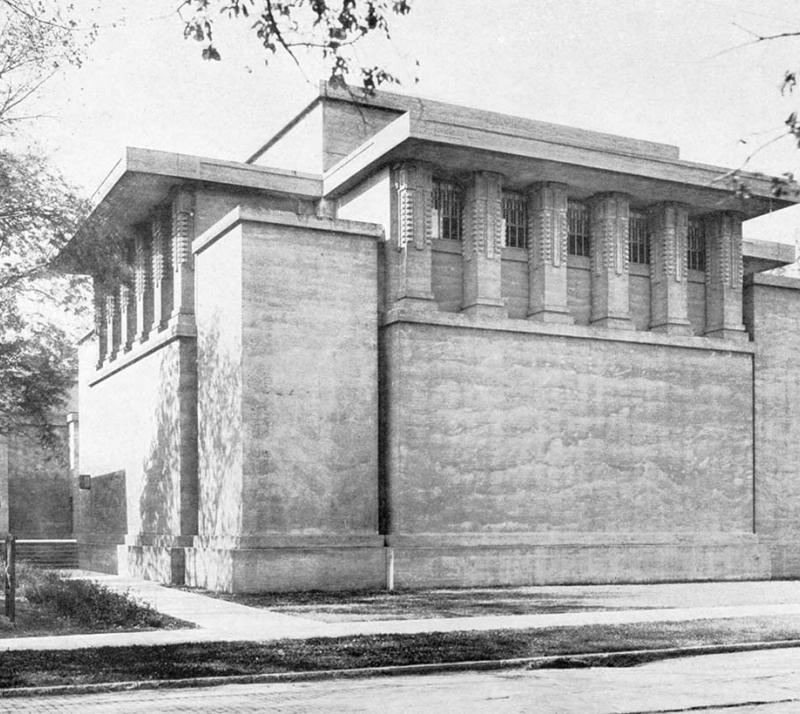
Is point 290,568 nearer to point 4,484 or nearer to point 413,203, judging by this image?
point 413,203

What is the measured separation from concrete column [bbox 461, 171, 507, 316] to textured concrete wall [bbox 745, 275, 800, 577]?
26.3 ft

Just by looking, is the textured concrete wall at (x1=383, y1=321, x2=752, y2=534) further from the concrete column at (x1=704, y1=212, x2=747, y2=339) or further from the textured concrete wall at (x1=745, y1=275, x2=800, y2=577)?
the concrete column at (x1=704, y1=212, x2=747, y2=339)

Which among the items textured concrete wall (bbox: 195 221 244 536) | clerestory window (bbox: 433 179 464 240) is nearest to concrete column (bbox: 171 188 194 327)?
textured concrete wall (bbox: 195 221 244 536)

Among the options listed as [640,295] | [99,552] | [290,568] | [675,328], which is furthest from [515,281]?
[99,552]

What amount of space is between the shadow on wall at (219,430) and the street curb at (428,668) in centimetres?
1178

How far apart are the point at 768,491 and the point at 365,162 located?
44.5 feet

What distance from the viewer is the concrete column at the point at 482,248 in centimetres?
2623

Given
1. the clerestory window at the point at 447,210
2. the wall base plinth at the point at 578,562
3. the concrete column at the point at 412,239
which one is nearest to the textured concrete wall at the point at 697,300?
the wall base plinth at the point at 578,562

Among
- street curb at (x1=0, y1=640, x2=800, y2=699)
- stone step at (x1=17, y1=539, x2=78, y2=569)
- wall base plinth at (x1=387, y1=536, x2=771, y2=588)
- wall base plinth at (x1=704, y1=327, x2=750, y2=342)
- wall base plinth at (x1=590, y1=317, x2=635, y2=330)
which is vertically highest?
wall base plinth at (x1=590, y1=317, x2=635, y2=330)

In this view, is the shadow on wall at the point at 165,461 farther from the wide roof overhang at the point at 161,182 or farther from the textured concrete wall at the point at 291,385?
the wide roof overhang at the point at 161,182

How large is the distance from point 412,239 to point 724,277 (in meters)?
9.10

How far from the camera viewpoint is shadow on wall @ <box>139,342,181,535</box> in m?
26.5

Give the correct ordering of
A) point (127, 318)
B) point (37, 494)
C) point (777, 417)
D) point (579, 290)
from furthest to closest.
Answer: point (37, 494) → point (127, 318) → point (777, 417) → point (579, 290)

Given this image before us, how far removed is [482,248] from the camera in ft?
86.6
